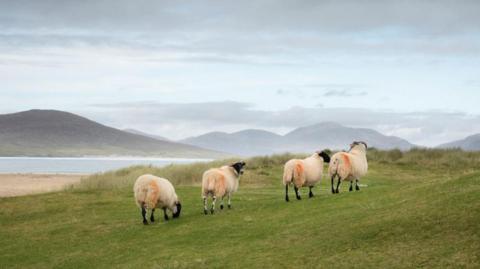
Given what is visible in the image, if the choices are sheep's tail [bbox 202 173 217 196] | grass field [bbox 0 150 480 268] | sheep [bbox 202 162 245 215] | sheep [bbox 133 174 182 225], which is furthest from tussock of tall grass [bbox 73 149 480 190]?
sheep's tail [bbox 202 173 217 196]

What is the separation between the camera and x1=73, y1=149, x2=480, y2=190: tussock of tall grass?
42.7 metres

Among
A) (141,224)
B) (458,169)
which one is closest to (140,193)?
(141,224)

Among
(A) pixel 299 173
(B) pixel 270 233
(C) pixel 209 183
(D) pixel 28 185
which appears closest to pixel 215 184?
(C) pixel 209 183

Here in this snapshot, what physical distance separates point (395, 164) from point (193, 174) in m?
17.6

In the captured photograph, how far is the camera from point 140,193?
72.3 ft

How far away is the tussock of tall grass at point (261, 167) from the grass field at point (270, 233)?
37.5ft

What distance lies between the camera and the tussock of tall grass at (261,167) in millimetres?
42719

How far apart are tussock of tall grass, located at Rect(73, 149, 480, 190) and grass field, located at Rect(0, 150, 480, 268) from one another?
11427 millimetres

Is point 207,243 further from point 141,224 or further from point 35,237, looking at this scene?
point 35,237

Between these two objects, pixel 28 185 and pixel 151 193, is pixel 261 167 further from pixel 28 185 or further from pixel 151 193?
pixel 151 193

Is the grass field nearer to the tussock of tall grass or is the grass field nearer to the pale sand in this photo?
the tussock of tall grass

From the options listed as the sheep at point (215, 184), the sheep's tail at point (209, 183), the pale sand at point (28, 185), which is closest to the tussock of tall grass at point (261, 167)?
the pale sand at point (28, 185)

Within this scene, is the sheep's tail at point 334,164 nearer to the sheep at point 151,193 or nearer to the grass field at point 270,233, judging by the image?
the grass field at point 270,233

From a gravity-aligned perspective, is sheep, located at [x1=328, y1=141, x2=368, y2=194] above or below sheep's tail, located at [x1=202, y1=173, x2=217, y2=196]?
above
